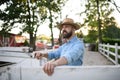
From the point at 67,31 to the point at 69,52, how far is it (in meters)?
0.78

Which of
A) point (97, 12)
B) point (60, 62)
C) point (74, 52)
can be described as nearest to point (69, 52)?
point (74, 52)

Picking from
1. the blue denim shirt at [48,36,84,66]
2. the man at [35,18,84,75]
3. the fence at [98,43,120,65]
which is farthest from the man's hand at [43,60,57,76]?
the fence at [98,43,120,65]

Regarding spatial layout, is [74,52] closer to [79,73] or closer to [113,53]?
[79,73]

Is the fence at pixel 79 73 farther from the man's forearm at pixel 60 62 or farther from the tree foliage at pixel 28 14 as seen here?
the tree foliage at pixel 28 14

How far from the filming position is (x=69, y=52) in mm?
3014

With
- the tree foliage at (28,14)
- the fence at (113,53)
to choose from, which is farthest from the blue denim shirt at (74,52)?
the tree foliage at (28,14)

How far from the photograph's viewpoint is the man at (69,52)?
2.47 meters

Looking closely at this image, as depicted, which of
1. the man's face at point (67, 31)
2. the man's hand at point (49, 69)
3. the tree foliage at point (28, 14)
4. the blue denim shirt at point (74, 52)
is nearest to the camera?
the man's hand at point (49, 69)

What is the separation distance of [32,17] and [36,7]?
1755 mm

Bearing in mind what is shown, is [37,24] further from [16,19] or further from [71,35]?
[71,35]

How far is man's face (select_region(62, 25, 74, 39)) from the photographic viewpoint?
3723 millimetres

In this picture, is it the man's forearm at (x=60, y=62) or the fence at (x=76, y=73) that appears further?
the man's forearm at (x=60, y=62)

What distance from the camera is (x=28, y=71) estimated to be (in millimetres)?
2408

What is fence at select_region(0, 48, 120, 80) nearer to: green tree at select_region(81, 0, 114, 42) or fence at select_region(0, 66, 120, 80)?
fence at select_region(0, 66, 120, 80)
